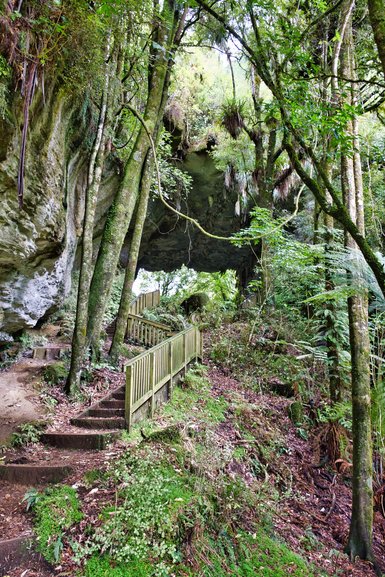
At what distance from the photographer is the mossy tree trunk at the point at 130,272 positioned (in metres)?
7.43

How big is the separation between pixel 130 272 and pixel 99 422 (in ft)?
11.7

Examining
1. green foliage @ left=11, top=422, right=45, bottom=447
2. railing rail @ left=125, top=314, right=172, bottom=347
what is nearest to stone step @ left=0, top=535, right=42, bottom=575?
green foliage @ left=11, top=422, right=45, bottom=447

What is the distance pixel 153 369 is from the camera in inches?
225

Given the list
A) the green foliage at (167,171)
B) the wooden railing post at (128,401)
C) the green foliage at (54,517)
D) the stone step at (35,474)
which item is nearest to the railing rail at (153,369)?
the wooden railing post at (128,401)

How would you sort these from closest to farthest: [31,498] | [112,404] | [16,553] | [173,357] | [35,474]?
[16,553]
[31,498]
[35,474]
[112,404]
[173,357]

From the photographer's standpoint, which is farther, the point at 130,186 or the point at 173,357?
the point at 130,186

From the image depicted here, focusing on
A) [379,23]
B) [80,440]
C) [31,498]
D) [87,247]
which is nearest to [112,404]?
[80,440]

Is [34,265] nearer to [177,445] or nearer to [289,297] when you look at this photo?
[177,445]

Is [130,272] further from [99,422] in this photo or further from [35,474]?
[35,474]

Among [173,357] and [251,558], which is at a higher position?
[173,357]

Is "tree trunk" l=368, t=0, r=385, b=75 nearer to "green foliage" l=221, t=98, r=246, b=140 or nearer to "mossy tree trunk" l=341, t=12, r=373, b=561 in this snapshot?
"mossy tree trunk" l=341, t=12, r=373, b=561

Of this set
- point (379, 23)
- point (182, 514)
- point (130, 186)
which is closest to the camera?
point (379, 23)

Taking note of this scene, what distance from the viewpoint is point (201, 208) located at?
16375mm

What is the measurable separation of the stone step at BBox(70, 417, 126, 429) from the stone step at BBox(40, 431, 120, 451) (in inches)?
9.7
